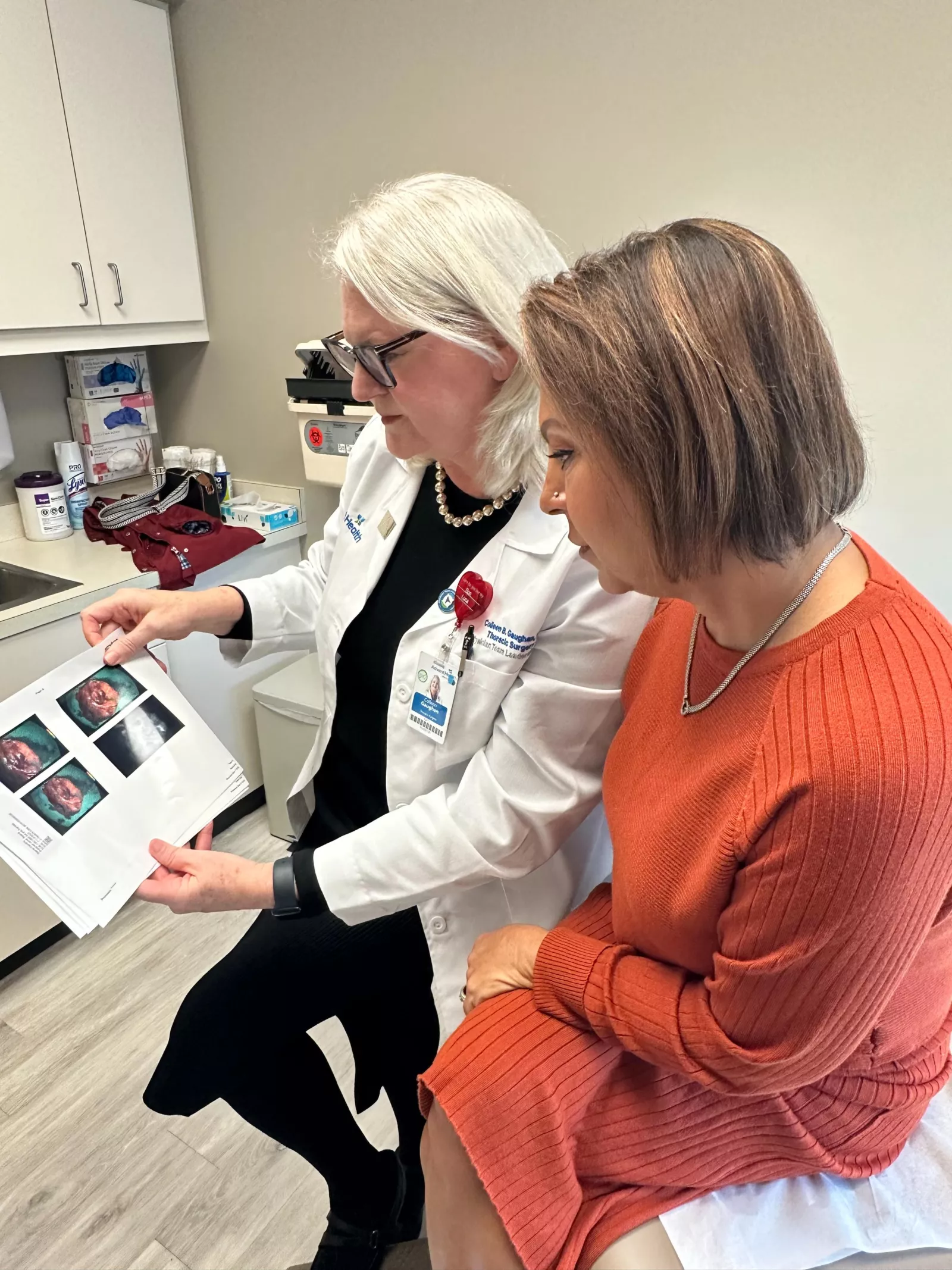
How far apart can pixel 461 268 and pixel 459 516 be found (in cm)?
32

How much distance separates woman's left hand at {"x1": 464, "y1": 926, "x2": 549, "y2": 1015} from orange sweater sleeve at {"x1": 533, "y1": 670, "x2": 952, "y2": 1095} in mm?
154

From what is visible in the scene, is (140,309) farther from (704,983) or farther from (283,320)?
(704,983)

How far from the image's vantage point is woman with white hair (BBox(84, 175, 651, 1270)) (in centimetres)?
93

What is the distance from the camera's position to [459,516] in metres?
1.08

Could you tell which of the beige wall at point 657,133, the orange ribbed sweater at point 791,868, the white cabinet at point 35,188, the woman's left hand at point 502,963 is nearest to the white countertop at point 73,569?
the white cabinet at point 35,188

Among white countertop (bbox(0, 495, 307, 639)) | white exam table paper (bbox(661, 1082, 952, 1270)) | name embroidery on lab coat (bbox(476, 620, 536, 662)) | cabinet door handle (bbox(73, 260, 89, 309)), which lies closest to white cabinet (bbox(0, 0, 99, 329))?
cabinet door handle (bbox(73, 260, 89, 309))

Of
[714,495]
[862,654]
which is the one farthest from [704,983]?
[714,495]

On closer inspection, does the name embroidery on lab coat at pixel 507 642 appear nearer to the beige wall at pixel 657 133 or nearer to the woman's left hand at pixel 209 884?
the woman's left hand at pixel 209 884

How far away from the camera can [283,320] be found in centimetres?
223

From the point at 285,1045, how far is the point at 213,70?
92.9 inches

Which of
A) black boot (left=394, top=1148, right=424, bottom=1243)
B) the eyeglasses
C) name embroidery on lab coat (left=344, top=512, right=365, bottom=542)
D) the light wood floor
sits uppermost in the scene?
the eyeglasses

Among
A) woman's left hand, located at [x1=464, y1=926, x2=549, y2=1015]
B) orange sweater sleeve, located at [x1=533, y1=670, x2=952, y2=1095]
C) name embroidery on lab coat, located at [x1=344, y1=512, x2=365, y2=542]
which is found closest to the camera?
orange sweater sleeve, located at [x1=533, y1=670, x2=952, y2=1095]

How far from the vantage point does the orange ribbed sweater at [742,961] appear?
60cm

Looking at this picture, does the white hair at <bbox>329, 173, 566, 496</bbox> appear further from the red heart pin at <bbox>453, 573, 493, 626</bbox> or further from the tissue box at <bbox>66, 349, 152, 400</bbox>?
the tissue box at <bbox>66, 349, 152, 400</bbox>
